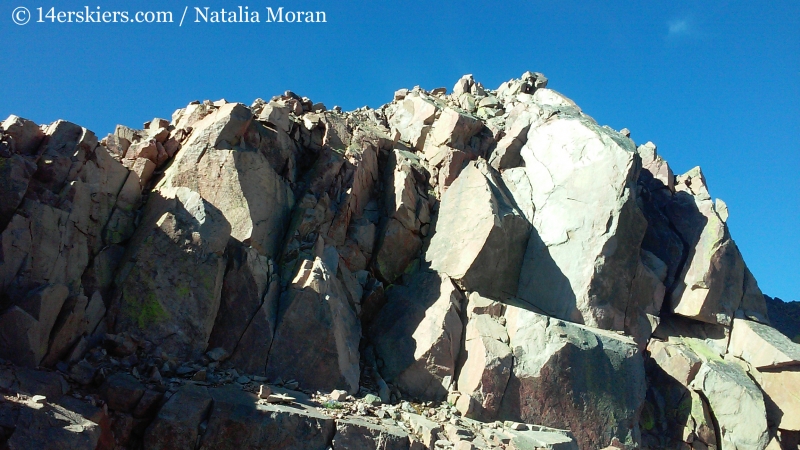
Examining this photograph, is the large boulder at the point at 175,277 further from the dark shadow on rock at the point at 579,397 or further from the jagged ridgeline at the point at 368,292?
the dark shadow on rock at the point at 579,397

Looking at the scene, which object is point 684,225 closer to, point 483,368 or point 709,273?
point 709,273

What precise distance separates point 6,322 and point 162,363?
3.75 metres

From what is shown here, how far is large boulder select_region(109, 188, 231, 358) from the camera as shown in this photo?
1719 cm

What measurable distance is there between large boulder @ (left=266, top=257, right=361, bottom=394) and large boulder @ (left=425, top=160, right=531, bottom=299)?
197 inches

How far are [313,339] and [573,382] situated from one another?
842cm

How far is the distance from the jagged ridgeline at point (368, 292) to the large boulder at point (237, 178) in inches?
2.9

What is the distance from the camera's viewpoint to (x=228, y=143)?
21438mm

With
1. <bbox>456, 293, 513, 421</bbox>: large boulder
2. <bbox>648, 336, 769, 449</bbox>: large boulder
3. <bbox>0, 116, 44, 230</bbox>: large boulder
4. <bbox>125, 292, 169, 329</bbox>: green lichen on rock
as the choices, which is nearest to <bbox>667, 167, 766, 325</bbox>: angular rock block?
A: <bbox>648, 336, 769, 449</bbox>: large boulder

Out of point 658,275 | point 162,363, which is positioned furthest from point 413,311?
point 658,275

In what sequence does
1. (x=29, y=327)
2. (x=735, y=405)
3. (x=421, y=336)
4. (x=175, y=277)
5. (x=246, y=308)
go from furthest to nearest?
(x=735, y=405), (x=421, y=336), (x=246, y=308), (x=175, y=277), (x=29, y=327)

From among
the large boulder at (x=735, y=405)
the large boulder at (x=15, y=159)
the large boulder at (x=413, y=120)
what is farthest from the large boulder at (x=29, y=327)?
the large boulder at (x=735, y=405)

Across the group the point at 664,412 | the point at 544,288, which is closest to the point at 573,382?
the point at 544,288

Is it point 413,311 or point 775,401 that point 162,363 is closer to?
point 413,311

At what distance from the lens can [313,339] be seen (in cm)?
1841
